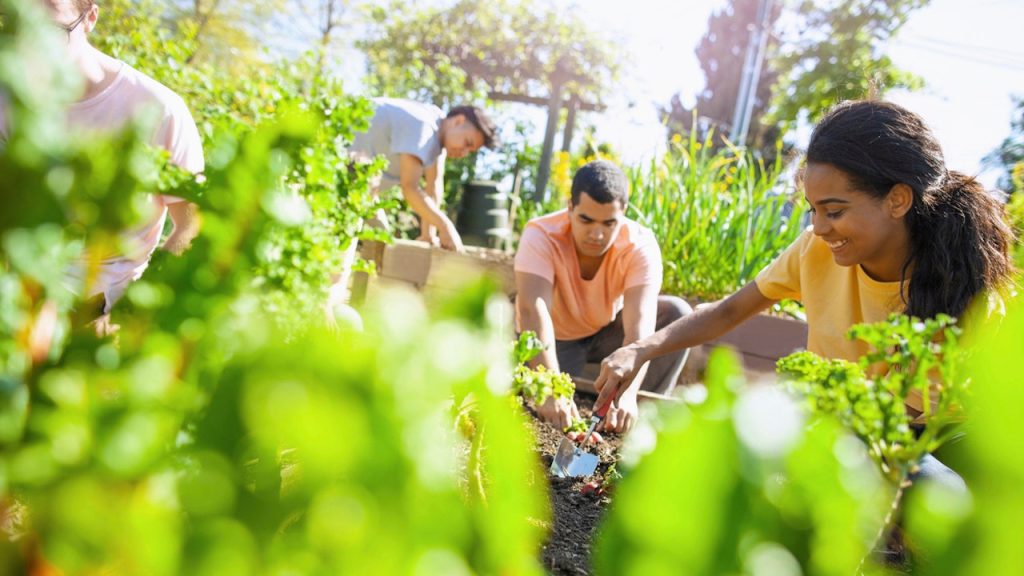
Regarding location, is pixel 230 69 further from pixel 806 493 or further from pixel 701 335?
pixel 806 493

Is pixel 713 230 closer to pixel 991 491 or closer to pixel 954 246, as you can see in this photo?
pixel 954 246

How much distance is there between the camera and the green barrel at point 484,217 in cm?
704

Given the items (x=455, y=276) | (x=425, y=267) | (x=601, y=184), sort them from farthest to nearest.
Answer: (x=425, y=267), (x=455, y=276), (x=601, y=184)

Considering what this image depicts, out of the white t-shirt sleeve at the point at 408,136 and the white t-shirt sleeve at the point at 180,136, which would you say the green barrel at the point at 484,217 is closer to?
the white t-shirt sleeve at the point at 408,136

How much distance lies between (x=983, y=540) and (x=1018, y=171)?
4.99 meters

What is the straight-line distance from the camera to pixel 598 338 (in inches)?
155

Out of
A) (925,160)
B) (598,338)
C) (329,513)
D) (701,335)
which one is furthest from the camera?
(598,338)

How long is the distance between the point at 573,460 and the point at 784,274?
96 cm

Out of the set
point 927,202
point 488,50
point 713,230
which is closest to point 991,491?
point 927,202

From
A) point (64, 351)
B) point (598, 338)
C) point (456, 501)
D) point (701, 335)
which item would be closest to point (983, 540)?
point (456, 501)

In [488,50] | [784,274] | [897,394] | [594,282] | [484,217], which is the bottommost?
[484,217]

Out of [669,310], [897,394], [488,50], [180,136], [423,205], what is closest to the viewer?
[897,394]

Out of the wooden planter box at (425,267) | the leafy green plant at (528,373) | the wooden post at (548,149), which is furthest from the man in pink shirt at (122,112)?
the wooden post at (548,149)

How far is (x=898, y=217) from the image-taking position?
2.25 m
